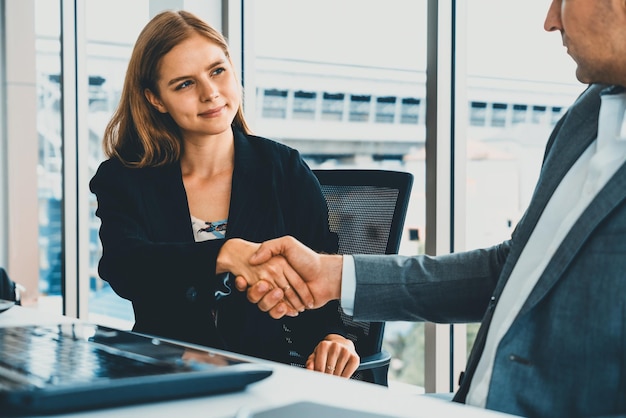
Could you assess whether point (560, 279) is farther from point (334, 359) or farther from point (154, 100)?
point (154, 100)

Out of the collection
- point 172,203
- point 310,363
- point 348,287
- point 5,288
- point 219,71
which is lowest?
point 310,363

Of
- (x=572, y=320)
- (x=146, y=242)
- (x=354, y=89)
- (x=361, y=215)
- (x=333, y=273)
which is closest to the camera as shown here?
(x=572, y=320)

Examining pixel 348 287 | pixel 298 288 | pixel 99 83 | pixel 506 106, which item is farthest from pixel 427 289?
pixel 99 83

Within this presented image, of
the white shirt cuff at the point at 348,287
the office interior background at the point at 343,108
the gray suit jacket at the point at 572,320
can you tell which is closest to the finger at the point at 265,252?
the white shirt cuff at the point at 348,287

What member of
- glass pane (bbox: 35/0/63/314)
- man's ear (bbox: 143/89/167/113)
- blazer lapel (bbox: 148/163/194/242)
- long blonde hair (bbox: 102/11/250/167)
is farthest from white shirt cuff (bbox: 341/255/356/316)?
glass pane (bbox: 35/0/63/314)

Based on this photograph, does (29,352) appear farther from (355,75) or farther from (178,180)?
(355,75)

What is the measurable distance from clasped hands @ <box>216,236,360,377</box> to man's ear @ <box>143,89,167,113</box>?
637mm

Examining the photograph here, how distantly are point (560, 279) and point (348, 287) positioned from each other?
1.43 feet

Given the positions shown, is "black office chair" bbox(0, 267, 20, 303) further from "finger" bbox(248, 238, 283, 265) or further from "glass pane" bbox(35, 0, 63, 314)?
"glass pane" bbox(35, 0, 63, 314)

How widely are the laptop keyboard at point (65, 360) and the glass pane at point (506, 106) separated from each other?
5.13ft

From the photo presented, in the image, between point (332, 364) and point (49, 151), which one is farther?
point (49, 151)

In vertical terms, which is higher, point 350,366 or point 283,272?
point 283,272

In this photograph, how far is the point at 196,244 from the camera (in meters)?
1.63

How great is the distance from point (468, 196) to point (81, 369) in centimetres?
187
